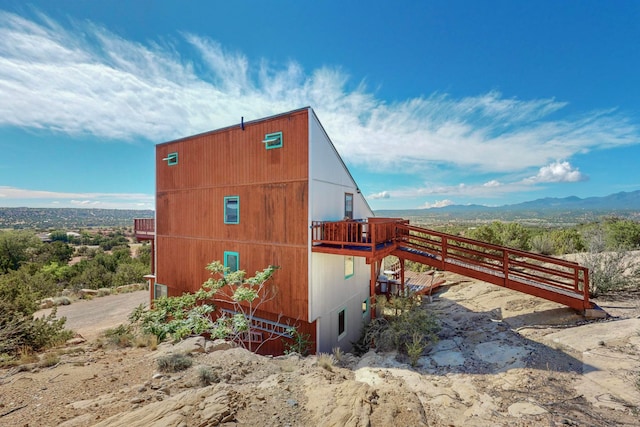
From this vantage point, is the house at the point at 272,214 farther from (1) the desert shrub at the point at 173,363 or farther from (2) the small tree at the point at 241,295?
(1) the desert shrub at the point at 173,363

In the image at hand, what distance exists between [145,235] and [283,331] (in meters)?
9.44

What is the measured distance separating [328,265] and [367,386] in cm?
476

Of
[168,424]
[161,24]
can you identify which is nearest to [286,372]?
[168,424]

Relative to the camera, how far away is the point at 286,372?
532 centimetres

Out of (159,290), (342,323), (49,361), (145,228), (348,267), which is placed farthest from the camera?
(145,228)

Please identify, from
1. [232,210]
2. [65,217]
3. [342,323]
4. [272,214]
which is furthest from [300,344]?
[65,217]

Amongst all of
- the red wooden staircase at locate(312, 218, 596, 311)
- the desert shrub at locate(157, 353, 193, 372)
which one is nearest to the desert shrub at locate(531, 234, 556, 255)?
the red wooden staircase at locate(312, 218, 596, 311)

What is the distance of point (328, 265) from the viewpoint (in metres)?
9.18

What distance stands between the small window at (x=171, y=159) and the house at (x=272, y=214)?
0.15ft

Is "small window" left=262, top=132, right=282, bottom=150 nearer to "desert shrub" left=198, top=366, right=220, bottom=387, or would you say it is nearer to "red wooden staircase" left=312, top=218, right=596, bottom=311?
"red wooden staircase" left=312, top=218, right=596, bottom=311

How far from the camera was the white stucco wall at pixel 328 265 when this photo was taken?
8.42 metres

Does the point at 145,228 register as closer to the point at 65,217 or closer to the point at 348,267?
the point at 348,267

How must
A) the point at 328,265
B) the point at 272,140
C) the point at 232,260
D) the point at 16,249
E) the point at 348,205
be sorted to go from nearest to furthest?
the point at 272,140, the point at 328,265, the point at 232,260, the point at 348,205, the point at 16,249

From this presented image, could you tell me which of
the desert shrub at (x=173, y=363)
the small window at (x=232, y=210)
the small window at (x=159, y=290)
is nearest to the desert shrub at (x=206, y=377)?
the desert shrub at (x=173, y=363)
